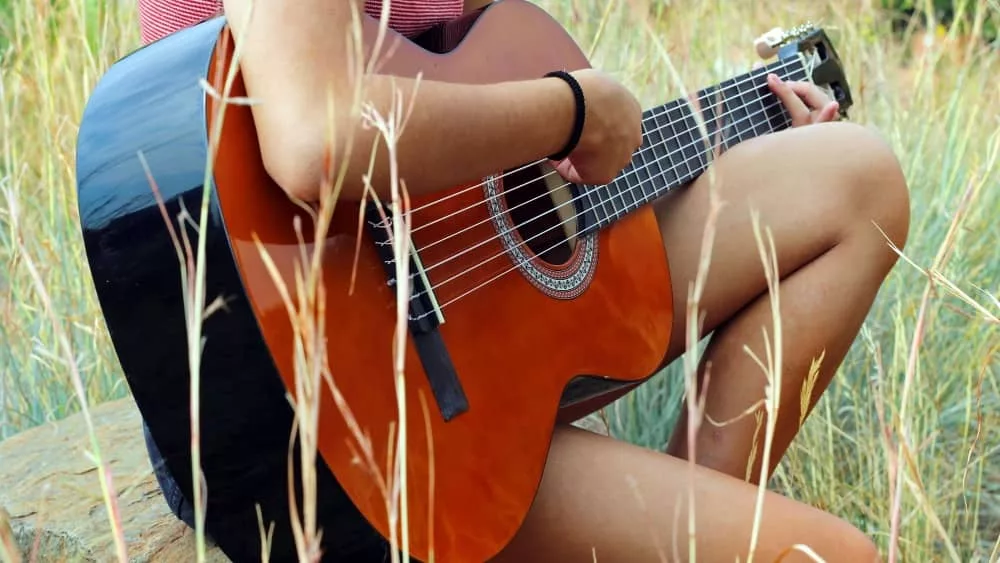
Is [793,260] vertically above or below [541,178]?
below

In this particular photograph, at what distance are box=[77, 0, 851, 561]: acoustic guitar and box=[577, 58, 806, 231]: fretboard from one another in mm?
30

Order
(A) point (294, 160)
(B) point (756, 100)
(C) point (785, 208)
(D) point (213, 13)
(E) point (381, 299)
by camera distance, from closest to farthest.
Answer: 1. (A) point (294, 160)
2. (E) point (381, 299)
3. (D) point (213, 13)
4. (C) point (785, 208)
5. (B) point (756, 100)

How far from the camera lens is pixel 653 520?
3.62 ft

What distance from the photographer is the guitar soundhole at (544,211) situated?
1.23m

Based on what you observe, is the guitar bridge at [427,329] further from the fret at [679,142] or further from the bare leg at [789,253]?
the fret at [679,142]

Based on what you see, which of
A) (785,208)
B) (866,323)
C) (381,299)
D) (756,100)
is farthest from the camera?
(866,323)

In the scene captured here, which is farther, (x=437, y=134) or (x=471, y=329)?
(x=471, y=329)

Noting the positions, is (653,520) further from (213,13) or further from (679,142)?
(213,13)

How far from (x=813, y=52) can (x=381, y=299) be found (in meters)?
0.94

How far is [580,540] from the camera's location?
1119 millimetres

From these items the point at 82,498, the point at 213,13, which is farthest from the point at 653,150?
the point at 82,498

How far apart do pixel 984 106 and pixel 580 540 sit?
2011 millimetres

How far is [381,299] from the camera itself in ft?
3.30

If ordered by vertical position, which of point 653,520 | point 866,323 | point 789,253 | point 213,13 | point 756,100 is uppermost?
point 213,13
